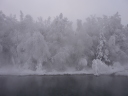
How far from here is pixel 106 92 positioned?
19.6 metres

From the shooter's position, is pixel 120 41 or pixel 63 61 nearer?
pixel 63 61

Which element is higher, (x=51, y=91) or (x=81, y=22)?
(x=81, y=22)

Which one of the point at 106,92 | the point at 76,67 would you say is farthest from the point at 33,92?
the point at 76,67

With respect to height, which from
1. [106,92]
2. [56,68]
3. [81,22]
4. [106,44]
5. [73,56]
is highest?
[81,22]

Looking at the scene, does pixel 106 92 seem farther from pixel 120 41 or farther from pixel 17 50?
pixel 17 50

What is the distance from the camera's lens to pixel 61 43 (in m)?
38.0

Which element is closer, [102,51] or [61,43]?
[102,51]

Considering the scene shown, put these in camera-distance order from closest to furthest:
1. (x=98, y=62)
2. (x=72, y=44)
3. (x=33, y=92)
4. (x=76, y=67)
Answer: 1. (x=33, y=92)
2. (x=98, y=62)
3. (x=76, y=67)
4. (x=72, y=44)

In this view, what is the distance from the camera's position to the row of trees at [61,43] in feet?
115

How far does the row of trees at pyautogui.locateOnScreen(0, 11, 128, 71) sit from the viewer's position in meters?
35.0

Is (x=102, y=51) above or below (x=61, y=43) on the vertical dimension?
below

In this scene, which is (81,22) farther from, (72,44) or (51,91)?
(51,91)

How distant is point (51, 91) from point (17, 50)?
20167mm

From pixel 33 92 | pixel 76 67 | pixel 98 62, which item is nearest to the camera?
pixel 33 92
